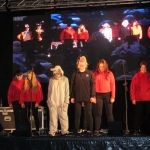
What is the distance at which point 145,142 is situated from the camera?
15.8 ft

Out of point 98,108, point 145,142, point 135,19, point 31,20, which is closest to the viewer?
point 145,142

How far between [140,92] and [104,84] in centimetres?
93

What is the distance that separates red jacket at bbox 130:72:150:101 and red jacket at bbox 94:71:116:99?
0.53 meters

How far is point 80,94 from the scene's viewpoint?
866 cm

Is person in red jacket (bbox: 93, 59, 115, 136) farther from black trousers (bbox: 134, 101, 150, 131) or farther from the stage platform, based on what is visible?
the stage platform

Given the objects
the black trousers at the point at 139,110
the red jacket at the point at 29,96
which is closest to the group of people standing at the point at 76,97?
the red jacket at the point at 29,96

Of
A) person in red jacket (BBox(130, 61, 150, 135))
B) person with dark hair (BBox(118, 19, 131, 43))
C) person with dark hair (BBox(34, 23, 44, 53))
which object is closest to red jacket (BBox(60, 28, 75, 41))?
person with dark hair (BBox(34, 23, 44, 53))

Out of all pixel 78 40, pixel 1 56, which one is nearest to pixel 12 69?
pixel 1 56

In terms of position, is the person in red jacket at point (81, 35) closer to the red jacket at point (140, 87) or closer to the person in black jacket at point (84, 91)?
the person in black jacket at point (84, 91)

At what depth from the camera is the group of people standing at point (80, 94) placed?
8.69 meters

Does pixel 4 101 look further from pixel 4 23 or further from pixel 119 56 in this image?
pixel 119 56

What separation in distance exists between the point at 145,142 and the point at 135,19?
5.92 m

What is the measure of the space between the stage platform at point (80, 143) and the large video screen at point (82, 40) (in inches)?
199

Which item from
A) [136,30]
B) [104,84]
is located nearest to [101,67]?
[104,84]
